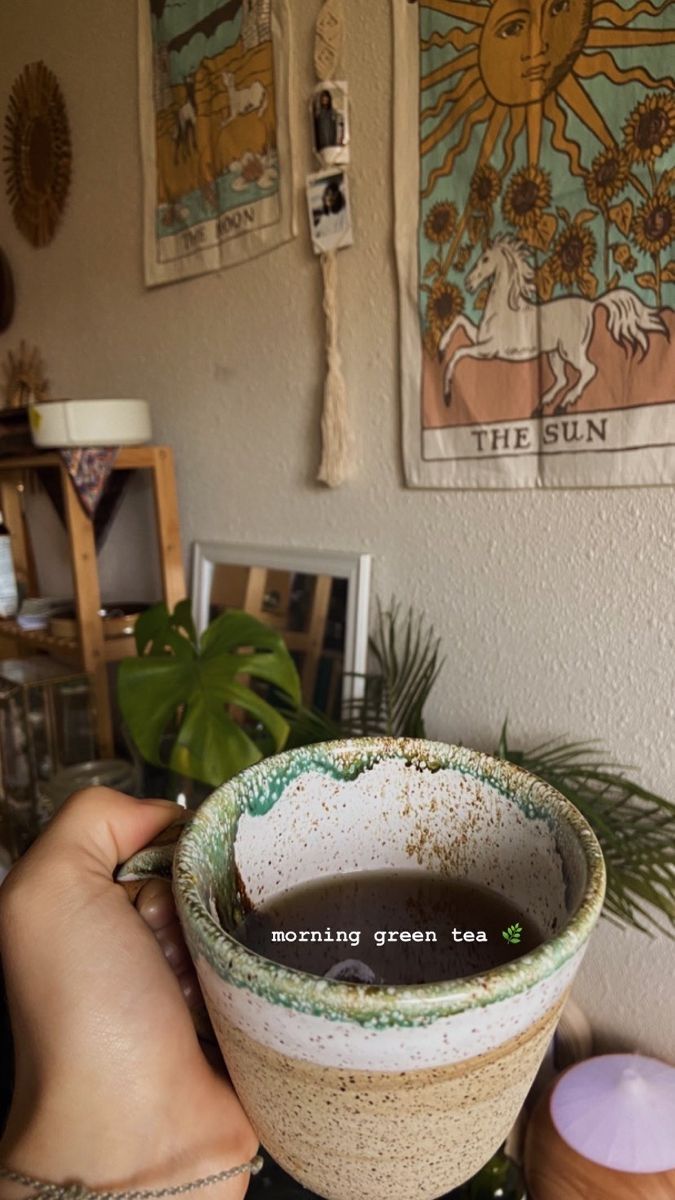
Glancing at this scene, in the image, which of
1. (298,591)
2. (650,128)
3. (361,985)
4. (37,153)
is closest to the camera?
(361,985)

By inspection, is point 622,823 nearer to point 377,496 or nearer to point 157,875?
point 377,496

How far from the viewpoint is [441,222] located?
0.90m

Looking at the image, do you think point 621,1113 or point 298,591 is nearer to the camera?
point 621,1113

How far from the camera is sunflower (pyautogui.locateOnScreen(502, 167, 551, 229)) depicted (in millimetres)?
806

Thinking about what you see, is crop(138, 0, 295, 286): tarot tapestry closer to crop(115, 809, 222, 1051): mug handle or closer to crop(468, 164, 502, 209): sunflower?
crop(468, 164, 502, 209): sunflower

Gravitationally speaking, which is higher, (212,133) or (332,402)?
(212,133)

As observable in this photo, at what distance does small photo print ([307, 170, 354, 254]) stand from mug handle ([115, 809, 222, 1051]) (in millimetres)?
900

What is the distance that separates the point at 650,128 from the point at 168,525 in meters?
0.97

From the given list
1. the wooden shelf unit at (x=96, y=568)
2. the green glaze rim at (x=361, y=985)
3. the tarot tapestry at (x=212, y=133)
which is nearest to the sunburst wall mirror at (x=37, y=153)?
the tarot tapestry at (x=212, y=133)

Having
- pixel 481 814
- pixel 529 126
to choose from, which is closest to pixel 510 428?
pixel 529 126

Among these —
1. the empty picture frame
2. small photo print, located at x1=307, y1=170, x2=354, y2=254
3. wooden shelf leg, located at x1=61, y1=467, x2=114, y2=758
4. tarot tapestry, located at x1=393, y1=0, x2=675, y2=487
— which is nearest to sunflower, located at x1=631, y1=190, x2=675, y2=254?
tarot tapestry, located at x1=393, y1=0, x2=675, y2=487

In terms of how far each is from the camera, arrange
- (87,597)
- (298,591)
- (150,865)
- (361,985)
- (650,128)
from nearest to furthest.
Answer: (361,985) < (150,865) < (650,128) < (298,591) < (87,597)

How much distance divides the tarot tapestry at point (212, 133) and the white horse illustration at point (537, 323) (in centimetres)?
37

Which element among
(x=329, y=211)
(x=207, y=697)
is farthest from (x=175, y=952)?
(x=329, y=211)
